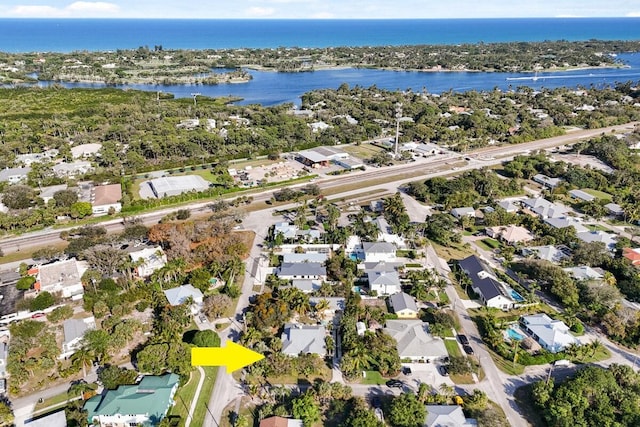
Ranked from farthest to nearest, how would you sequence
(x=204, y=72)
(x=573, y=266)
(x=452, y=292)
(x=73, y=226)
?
(x=204, y=72) < (x=73, y=226) < (x=573, y=266) < (x=452, y=292)

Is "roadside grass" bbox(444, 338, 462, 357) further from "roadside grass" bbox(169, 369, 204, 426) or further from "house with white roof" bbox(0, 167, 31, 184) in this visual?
"house with white roof" bbox(0, 167, 31, 184)

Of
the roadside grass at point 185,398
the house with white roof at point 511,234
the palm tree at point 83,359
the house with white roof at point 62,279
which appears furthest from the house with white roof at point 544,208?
the house with white roof at point 62,279

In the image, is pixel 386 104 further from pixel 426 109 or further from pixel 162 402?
pixel 162 402

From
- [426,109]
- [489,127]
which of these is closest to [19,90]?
[426,109]

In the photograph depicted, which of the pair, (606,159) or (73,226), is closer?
(73,226)

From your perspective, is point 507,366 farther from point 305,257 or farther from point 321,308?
point 305,257

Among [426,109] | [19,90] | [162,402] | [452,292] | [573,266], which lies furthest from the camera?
[19,90]
